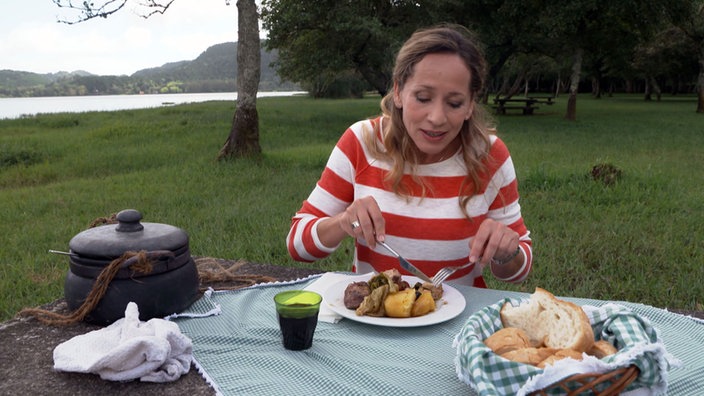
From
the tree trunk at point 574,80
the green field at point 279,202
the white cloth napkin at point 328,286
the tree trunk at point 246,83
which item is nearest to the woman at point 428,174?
the white cloth napkin at point 328,286

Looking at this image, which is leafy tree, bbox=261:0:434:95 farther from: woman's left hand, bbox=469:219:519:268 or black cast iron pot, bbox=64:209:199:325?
black cast iron pot, bbox=64:209:199:325

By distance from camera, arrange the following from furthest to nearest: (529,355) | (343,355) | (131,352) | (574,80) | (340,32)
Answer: (574,80), (340,32), (343,355), (131,352), (529,355)

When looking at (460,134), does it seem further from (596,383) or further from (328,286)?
(596,383)

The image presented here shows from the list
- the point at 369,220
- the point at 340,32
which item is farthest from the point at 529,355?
the point at 340,32

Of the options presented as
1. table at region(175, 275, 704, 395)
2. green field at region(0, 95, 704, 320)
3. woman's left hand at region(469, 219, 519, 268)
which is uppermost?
woman's left hand at region(469, 219, 519, 268)

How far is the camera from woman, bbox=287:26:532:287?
2045 millimetres

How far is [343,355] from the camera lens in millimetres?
1502

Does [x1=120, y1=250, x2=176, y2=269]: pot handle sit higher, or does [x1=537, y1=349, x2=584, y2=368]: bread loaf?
[x1=120, y1=250, x2=176, y2=269]: pot handle

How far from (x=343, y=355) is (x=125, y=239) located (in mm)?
691

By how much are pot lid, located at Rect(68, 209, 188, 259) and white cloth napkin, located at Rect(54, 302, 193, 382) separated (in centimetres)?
17

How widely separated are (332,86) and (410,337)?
46.6 m

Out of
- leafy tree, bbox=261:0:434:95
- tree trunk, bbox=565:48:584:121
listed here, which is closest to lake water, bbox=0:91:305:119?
leafy tree, bbox=261:0:434:95

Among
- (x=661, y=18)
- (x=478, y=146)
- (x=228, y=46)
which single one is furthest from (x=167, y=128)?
(x=228, y=46)

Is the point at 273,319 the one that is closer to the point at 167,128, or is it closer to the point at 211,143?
the point at 211,143
